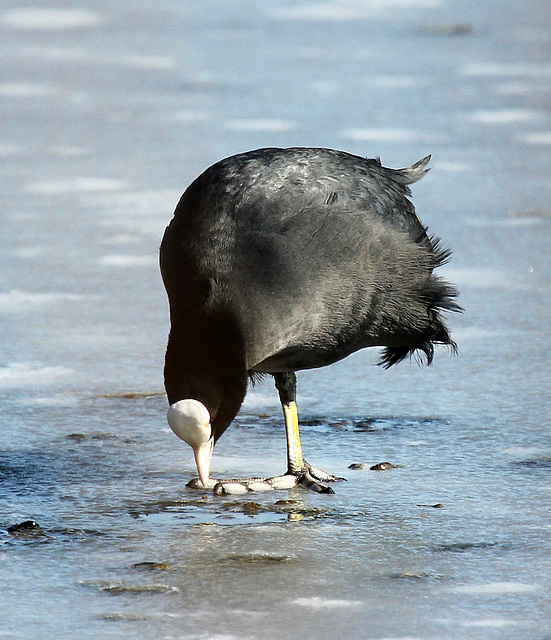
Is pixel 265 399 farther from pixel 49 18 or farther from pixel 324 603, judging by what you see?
pixel 49 18

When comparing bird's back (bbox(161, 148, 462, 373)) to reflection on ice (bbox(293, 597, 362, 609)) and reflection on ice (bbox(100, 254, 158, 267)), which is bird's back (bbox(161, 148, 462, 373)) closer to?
reflection on ice (bbox(293, 597, 362, 609))

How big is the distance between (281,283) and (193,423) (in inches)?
19.5

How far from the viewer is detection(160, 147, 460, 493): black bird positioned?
4047mm

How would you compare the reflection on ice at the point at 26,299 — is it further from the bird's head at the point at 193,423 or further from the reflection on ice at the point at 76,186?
the bird's head at the point at 193,423

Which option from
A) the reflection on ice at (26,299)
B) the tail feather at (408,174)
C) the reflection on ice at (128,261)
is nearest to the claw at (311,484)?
the tail feather at (408,174)

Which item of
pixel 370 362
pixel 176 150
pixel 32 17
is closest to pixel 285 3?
pixel 32 17

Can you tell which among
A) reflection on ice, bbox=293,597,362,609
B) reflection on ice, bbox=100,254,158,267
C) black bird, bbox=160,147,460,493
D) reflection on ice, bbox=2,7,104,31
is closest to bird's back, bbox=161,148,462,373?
black bird, bbox=160,147,460,493

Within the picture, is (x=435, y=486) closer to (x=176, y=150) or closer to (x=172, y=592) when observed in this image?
(x=172, y=592)

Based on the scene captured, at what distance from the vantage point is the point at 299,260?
422 centimetres

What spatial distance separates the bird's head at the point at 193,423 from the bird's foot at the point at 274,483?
166mm

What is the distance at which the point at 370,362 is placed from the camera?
224 inches

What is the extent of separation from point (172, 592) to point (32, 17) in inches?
454

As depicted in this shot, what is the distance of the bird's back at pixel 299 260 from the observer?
4.13 metres

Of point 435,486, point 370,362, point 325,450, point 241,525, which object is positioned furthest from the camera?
point 370,362
